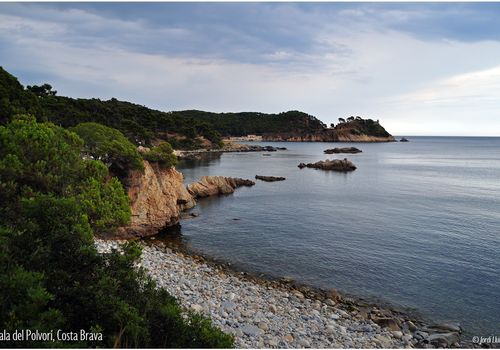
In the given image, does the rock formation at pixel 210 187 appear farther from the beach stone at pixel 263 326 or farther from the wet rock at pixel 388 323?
the wet rock at pixel 388 323

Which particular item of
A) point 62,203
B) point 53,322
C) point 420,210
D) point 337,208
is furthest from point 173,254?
point 420,210

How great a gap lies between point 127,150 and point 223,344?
2494 centimetres

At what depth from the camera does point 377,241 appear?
30500 millimetres

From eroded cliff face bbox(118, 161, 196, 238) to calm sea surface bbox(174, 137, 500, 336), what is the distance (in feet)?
9.13

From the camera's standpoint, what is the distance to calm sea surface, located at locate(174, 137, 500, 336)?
2112cm

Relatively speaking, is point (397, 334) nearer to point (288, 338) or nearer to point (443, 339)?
point (443, 339)

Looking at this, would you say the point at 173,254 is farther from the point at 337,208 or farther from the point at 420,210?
the point at 420,210

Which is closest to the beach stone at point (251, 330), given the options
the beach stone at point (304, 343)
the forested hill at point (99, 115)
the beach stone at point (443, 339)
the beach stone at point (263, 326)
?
the beach stone at point (263, 326)

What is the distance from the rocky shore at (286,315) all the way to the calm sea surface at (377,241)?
1946 mm

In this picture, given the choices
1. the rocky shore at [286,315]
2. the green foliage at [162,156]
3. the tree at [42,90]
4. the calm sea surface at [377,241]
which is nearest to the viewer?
the rocky shore at [286,315]

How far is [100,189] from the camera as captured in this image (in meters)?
18.4

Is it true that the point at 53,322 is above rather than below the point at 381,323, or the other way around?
above

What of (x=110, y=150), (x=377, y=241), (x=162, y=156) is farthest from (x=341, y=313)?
(x=162, y=156)

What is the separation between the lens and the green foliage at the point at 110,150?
2952 cm
